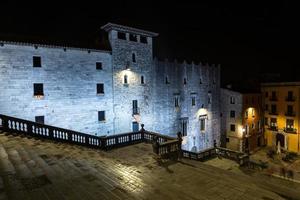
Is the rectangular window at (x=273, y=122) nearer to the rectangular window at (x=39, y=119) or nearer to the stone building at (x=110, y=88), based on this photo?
the stone building at (x=110, y=88)

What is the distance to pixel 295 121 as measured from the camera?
33188mm

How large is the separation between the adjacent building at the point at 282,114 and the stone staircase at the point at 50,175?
34639 millimetres

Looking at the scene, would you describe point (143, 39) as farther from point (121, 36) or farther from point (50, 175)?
point (50, 175)

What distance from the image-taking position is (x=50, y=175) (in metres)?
7.36

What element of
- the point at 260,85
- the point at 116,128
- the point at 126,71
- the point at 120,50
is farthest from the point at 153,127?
the point at 260,85

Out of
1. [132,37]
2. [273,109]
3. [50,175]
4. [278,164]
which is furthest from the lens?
[273,109]

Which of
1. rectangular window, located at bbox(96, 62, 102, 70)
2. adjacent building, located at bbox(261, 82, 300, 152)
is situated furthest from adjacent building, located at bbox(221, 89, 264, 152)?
rectangular window, located at bbox(96, 62, 102, 70)

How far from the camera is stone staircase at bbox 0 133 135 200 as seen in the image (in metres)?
6.04

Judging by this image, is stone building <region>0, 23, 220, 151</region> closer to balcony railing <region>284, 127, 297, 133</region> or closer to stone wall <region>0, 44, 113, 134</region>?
stone wall <region>0, 44, 113, 134</region>

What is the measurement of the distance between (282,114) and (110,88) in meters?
31.5

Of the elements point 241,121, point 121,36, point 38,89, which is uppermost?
point 121,36

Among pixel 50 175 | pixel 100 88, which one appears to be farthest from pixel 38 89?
pixel 50 175

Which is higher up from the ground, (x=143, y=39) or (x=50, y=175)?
(x=143, y=39)

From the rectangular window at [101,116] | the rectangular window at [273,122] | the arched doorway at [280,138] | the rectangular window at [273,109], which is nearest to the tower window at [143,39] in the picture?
the rectangular window at [101,116]
